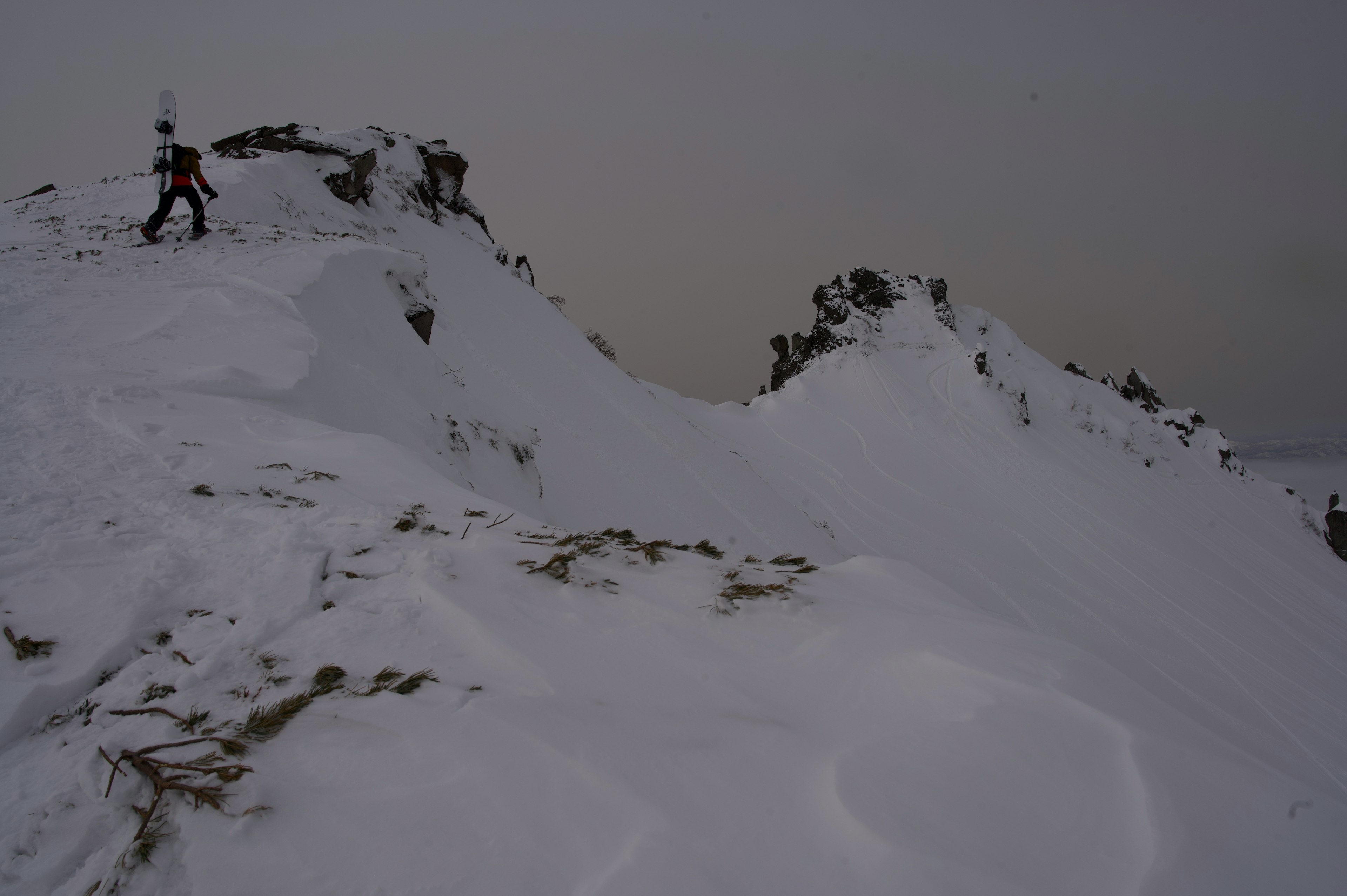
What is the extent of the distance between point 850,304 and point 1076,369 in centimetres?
1162

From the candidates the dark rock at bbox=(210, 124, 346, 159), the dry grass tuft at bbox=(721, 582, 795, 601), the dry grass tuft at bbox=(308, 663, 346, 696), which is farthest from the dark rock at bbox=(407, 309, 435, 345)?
the dark rock at bbox=(210, 124, 346, 159)

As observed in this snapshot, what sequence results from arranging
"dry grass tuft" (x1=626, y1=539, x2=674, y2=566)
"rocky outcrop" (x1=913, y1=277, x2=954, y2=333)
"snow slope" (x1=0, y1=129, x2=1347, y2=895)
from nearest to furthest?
"snow slope" (x1=0, y1=129, x2=1347, y2=895), "dry grass tuft" (x1=626, y1=539, x2=674, y2=566), "rocky outcrop" (x1=913, y1=277, x2=954, y2=333)

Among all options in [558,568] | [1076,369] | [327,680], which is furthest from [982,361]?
[327,680]

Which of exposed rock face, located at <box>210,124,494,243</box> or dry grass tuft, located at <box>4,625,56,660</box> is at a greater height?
exposed rock face, located at <box>210,124,494,243</box>

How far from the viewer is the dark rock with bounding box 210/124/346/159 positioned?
1486cm

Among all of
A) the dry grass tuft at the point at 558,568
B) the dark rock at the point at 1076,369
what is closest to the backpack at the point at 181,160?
the dry grass tuft at the point at 558,568

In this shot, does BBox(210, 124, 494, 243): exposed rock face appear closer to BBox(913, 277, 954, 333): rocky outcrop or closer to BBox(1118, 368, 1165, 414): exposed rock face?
BBox(913, 277, 954, 333): rocky outcrop

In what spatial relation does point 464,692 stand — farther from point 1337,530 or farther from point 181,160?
point 1337,530

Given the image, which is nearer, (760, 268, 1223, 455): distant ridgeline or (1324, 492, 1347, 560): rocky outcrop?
(1324, 492, 1347, 560): rocky outcrop

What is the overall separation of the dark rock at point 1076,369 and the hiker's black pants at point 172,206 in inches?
1218

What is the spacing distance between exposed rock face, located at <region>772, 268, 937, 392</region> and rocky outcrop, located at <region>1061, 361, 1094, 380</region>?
285 inches

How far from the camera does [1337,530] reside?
2091 cm

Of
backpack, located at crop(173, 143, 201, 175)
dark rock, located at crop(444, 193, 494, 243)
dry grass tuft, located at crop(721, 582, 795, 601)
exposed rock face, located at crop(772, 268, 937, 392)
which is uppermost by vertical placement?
exposed rock face, located at crop(772, 268, 937, 392)

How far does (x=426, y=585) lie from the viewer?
6.87ft
